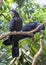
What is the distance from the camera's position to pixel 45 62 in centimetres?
219

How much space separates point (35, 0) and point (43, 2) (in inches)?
7.3

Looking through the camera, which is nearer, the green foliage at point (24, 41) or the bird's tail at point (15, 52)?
the bird's tail at point (15, 52)

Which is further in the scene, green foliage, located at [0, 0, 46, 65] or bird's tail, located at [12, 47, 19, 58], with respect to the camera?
green foliage, located at [0, 0, 46, 65]

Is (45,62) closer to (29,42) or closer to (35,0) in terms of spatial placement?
(29,42)

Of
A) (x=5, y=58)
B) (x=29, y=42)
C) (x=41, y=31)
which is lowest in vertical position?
(x=5, y=58)

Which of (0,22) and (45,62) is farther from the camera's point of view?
(0,22)

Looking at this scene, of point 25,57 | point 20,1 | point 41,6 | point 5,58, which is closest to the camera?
point 25,57

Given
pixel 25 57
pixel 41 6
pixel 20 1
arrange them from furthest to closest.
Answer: pixel 41 6 < pixel 20 1 < pixel 25 57

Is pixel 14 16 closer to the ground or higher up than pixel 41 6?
higher up

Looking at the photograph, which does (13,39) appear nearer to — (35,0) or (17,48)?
(17,48)

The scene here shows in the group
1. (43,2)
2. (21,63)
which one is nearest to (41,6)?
(43,2)

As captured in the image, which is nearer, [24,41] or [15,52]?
[15,52]

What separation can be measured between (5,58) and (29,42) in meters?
0.33

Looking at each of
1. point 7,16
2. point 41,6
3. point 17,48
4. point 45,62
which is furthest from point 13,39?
point 41,6
